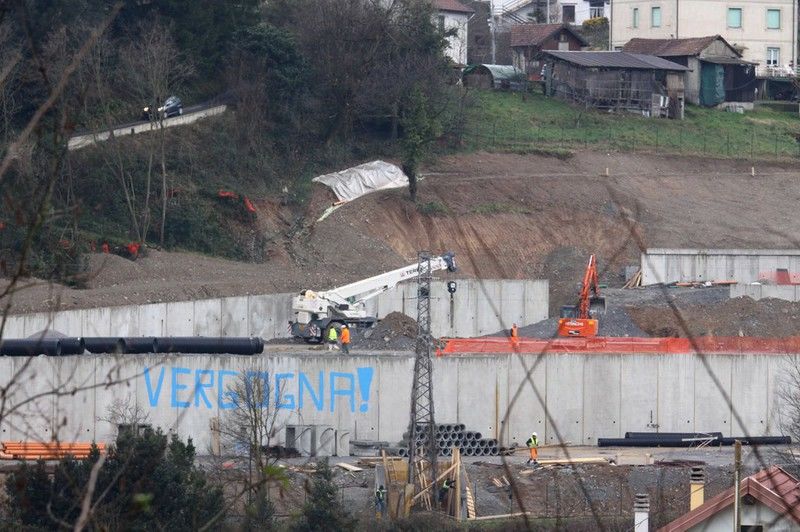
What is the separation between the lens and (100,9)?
42875mm

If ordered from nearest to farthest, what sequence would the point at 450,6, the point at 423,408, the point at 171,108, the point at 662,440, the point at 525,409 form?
the point at 423,408
the point at 525,409
the point at 662,440
the point at 171,108
the point at 450,6

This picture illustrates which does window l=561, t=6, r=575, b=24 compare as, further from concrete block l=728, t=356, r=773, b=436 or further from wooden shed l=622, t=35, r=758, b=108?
concrete block l=728, t=356, r=773, b=436

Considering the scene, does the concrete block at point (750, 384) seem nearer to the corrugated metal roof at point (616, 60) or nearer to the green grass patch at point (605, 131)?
the green grass patch at point (605, 131)

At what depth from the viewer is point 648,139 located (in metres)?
54.2

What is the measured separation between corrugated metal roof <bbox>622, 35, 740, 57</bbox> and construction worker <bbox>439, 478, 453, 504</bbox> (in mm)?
37656

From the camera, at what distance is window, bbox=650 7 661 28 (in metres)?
63.7

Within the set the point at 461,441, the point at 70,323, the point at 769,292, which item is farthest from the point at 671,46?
the point at 70,323

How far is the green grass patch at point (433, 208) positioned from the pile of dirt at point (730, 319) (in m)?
7.98

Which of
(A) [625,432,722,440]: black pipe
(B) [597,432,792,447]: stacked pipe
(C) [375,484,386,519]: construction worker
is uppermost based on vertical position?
(A) [625,432,722,440]: black pipe

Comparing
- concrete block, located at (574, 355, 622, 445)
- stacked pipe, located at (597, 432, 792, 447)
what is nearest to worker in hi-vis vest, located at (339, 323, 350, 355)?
concrete block, located at (574, 355, 622, 445)

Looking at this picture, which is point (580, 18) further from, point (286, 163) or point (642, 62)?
point (286, 163)

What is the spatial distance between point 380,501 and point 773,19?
4504 centimetres

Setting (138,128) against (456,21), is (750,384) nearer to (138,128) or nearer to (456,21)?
(138,128)

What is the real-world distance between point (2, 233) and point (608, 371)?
15.1 meters
